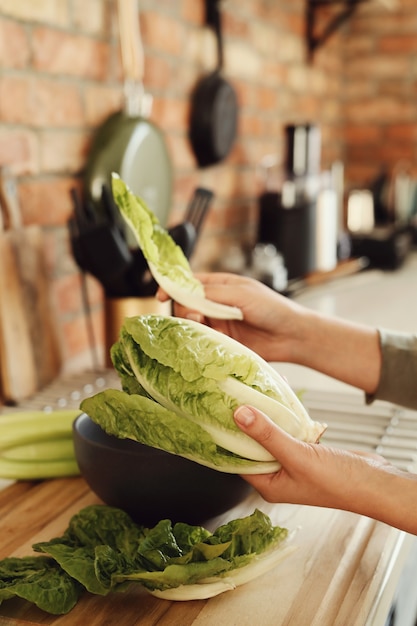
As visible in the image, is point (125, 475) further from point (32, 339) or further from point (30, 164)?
point (30, 164)

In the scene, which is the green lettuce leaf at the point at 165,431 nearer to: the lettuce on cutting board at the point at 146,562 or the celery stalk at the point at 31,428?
the lettuce on cutting board at the point at 146,562

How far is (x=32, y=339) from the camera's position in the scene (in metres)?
1.36

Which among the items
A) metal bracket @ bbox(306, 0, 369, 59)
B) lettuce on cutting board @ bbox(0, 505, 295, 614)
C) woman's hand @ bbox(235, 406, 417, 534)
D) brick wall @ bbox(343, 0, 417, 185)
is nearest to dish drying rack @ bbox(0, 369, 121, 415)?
lettuce on cutting board @ bbox(0, 505, 295, 614)

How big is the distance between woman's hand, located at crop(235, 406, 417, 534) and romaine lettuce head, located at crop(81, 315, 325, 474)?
0.03 m

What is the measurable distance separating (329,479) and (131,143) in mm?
1072

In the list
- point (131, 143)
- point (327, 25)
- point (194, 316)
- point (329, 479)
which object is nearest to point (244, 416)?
point (329, 479)

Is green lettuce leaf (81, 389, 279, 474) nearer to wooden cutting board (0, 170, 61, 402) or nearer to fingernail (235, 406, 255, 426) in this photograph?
fingernail (235, 406, 255, 426)

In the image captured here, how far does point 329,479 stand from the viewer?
743mm

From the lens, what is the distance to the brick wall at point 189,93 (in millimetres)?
1454

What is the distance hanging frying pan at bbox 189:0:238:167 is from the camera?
6.81ft

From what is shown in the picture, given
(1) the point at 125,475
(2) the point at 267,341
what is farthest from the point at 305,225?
(1) the point at 125,475

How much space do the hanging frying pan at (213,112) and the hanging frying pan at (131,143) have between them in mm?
348

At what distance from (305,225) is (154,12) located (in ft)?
2.68

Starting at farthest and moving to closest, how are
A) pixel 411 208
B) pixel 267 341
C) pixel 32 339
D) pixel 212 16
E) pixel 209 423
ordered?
pixel 411 208 < pixel 212 16 < pixel 32 339 < pixel 267 341 < pixel 209 423
